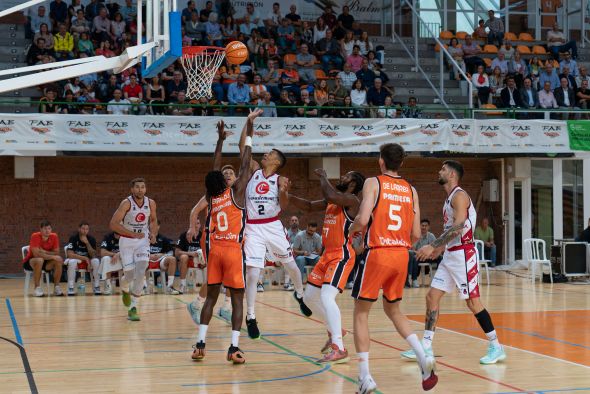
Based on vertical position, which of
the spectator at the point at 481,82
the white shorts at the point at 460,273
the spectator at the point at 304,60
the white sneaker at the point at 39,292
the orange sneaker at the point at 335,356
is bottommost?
the white sneaker at the point at 39,292

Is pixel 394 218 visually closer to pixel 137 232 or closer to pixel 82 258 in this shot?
pixel 137 232

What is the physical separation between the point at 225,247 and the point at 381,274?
7.18 ft

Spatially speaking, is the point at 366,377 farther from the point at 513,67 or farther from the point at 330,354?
the point at 513,67

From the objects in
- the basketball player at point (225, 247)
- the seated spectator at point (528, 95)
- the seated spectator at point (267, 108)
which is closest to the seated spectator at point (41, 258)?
the seated spectator at point (267, 108)

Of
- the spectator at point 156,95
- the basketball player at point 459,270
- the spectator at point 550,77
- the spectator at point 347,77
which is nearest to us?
the basketball player at point 459,270

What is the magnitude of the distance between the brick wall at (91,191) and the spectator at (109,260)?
14.6 feet

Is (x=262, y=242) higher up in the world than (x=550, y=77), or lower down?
lower down

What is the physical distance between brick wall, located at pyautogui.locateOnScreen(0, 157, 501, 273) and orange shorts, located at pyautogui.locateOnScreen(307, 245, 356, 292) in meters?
13.2

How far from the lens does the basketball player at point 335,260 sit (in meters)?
8.41

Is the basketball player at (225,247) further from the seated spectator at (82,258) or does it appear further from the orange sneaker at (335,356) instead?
the seated spectator at (82,258)

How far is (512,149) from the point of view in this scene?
21.4 meters

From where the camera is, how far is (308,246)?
61.4ft

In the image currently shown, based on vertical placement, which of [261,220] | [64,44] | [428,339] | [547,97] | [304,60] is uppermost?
[64,44]

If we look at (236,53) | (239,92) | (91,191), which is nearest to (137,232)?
(236,53)
